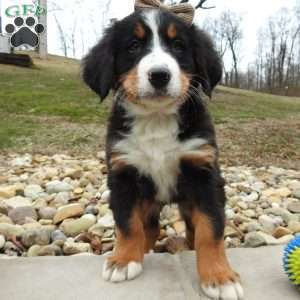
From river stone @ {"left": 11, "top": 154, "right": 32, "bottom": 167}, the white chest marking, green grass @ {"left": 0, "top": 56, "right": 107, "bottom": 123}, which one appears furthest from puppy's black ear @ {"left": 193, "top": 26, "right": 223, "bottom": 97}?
green grass @ {"left": 0, "top": 56, "right": 107, "bottom": 123}

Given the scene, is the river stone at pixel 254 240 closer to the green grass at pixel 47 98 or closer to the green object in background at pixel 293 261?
the green object in background at pixel 293 261

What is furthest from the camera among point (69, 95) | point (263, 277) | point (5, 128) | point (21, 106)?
point (69, 95)

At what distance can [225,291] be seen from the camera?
7.83 ft

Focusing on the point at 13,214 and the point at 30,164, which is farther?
the point at 30,164

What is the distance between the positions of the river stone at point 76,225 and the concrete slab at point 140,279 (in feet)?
2.75

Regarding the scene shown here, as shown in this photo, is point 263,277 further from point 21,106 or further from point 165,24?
point 21,106

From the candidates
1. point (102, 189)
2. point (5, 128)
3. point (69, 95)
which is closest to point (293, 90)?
point (69, 95)

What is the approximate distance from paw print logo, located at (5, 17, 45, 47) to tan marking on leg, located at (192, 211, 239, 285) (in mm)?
17787

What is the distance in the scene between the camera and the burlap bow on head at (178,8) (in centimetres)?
302

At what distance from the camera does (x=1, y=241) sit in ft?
11.2

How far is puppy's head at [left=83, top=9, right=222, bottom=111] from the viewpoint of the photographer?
2.58 metres

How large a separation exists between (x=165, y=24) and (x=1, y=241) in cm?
181

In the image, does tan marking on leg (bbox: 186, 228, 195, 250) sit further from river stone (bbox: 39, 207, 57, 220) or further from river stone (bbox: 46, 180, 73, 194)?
river stone (bbox: 46, 180, 73, 194)

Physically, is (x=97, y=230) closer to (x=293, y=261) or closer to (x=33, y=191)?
(x=33, y=191)
